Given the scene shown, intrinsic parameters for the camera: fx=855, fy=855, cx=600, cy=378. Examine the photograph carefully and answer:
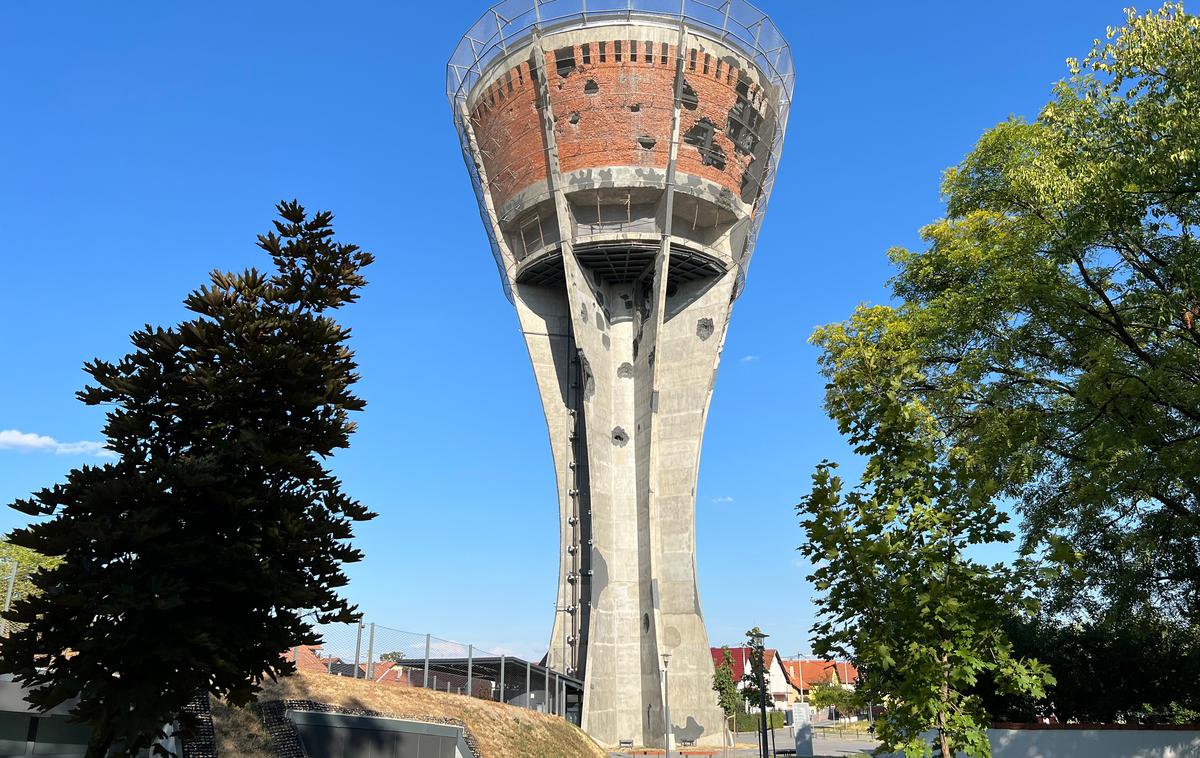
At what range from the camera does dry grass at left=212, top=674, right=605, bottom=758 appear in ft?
57.1

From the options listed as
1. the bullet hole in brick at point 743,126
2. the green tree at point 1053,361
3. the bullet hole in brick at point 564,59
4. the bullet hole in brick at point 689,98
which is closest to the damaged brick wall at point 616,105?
the bullet hole in brick at point 564,59

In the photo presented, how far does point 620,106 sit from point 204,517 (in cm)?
3054

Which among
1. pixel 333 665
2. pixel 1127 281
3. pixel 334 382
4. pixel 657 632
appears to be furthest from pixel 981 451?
pixel 657 632

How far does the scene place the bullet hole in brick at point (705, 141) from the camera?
126 feet

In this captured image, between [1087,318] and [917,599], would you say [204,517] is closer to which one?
[917,599]

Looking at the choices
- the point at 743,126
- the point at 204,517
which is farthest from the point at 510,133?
the point at 204,517

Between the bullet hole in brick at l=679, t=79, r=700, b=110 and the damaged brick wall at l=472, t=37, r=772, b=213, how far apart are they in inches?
1.8

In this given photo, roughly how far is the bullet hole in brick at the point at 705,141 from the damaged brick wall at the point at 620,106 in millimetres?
45

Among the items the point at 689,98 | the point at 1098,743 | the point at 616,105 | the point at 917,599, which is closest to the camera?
the point at 917,599

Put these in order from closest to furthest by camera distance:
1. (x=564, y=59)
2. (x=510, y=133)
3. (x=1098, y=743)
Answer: (x=1098, y=743), (x=564, y=59), (x=510, y=133)

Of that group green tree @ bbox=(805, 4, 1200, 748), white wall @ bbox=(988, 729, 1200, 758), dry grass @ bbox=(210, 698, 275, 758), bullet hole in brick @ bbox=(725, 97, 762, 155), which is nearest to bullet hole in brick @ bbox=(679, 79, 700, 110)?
bullet hole in brick @ bbox=(725, 97, 762, 155)

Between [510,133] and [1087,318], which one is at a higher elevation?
[510,133]

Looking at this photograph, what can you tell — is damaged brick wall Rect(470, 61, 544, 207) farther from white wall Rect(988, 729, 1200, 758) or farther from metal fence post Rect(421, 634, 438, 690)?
white wall Rect(988, 729, 1200, 758)

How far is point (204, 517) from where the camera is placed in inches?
449
